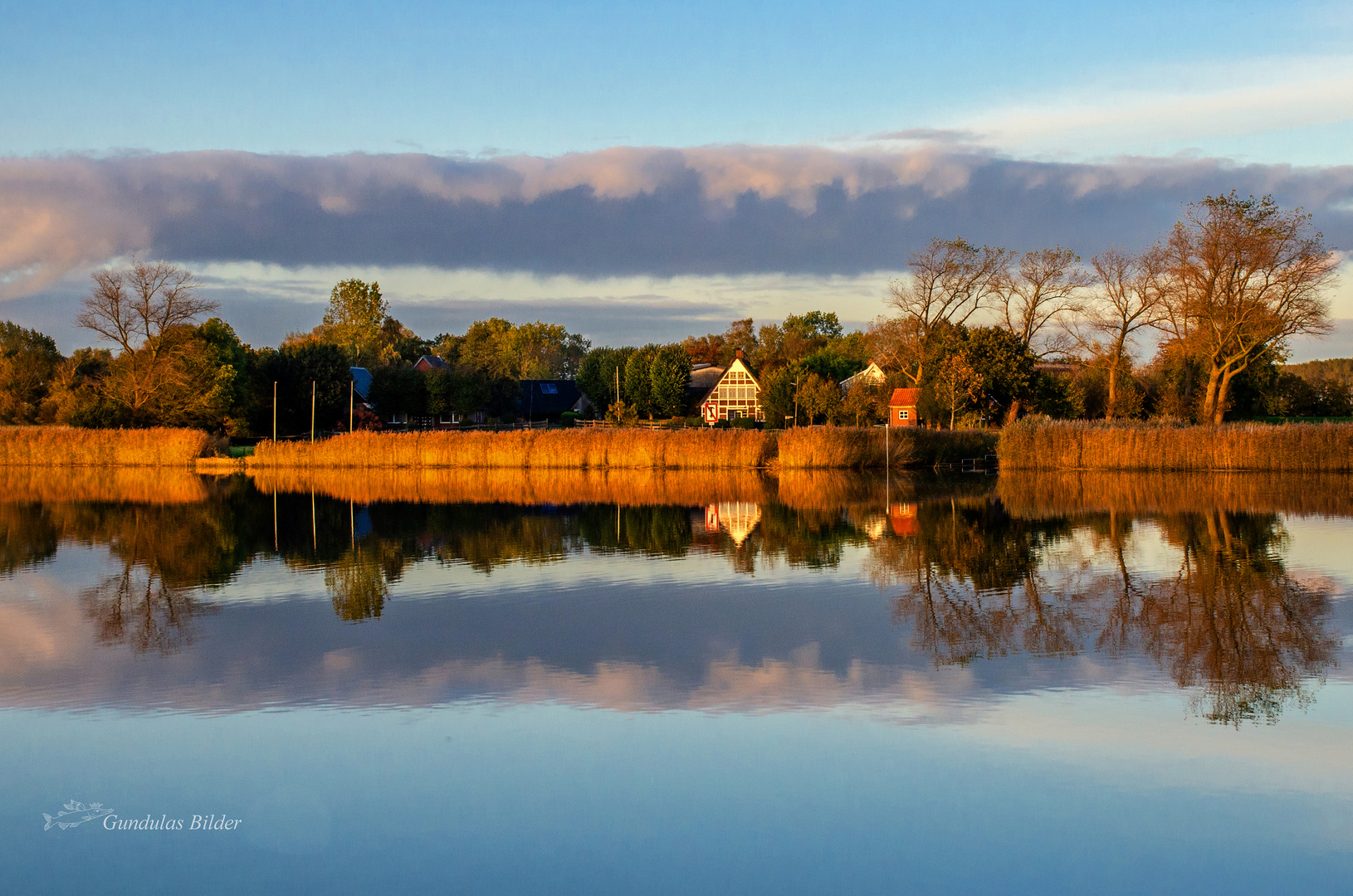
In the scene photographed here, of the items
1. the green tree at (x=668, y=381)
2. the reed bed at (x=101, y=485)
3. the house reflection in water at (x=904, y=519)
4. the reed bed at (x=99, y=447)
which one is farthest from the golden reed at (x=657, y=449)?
the green tree at (x=668, y=381)

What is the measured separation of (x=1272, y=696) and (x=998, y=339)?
47.6 metres

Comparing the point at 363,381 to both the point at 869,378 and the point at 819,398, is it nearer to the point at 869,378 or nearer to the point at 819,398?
the point at 819,398

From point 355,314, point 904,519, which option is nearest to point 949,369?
point 904,519

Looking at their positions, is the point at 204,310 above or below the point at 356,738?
above

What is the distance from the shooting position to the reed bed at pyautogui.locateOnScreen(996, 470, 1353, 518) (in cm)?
2430

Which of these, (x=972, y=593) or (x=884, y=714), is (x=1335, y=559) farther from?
(x=884, y=714)

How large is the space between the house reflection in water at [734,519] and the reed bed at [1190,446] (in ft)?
60.7

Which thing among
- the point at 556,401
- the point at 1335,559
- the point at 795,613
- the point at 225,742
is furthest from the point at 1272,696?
the point at 556,401

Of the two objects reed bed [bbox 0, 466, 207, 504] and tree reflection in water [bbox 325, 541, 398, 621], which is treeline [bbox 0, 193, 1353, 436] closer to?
reed bed [bbox 0, 466, 207, 504]

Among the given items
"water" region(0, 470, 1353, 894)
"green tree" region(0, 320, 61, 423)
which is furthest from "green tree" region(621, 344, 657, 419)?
"water" region(0, 470, 1353, 894)

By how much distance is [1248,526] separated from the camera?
65.5 feet

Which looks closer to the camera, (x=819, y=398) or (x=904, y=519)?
(x=904, y=519)

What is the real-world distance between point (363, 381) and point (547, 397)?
23.9m

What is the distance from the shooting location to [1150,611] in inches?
447
